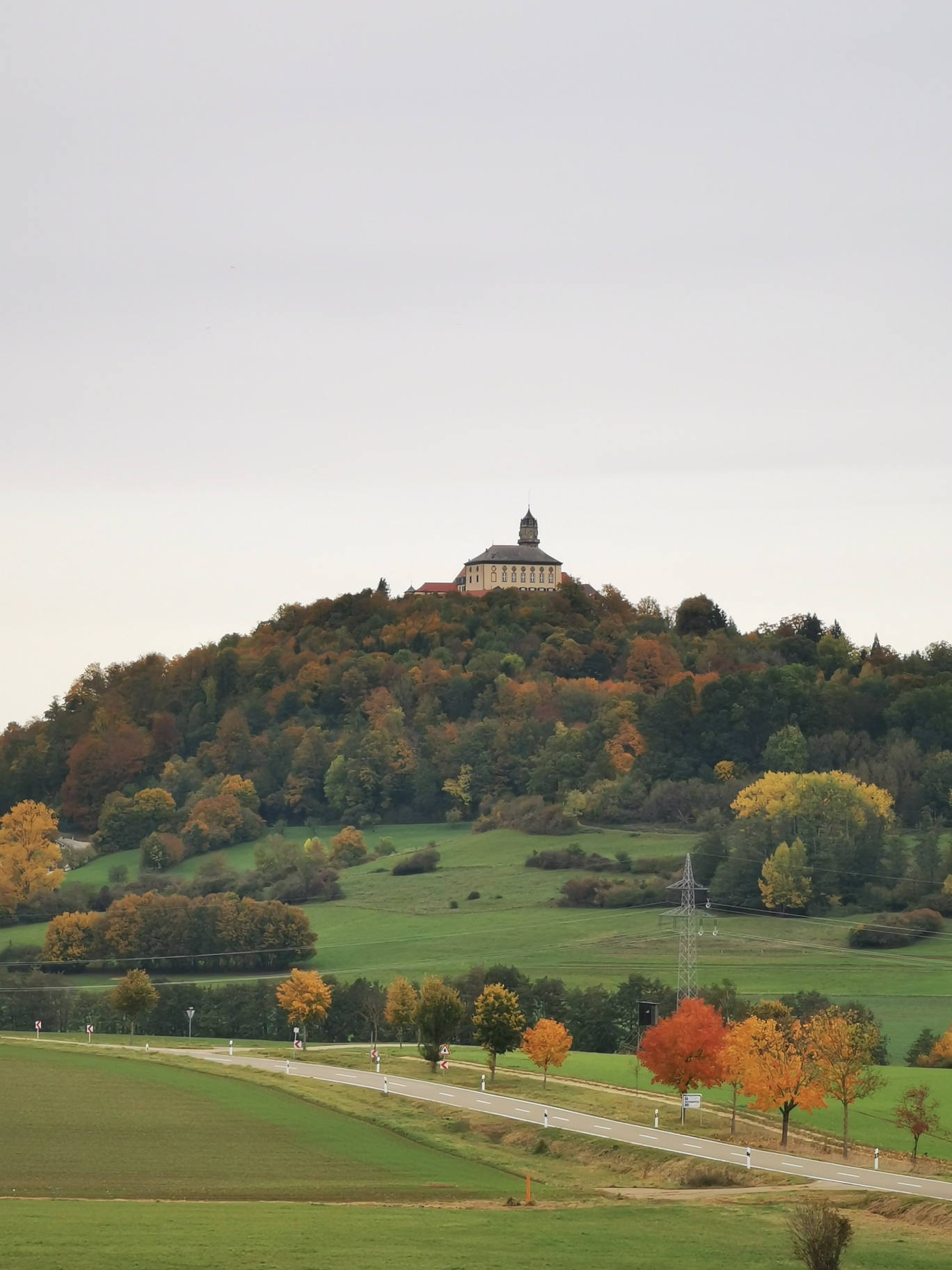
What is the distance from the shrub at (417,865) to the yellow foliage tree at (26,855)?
2837 cm

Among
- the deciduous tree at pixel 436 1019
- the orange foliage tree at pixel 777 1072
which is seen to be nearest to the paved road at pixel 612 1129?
the orange foliage tree at pixel 777 1072

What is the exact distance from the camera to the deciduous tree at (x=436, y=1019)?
8156 centimetres

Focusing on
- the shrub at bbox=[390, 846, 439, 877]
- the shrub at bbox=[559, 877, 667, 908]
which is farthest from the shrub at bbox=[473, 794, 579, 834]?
the shrub at bbox=[559, 877, 667, 908]

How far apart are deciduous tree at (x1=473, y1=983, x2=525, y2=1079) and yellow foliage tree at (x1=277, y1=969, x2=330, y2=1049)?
1875 centimetres

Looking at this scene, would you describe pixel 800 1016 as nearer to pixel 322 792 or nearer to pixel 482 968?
pixel 482 968

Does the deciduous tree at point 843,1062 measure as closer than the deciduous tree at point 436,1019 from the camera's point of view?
Yes

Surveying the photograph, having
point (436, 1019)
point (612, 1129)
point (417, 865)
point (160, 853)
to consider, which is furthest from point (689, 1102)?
point (160, 853)

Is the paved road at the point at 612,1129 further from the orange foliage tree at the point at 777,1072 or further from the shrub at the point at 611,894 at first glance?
the shrub at the point at 611,894

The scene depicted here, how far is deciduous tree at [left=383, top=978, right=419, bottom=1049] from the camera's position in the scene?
8950cm

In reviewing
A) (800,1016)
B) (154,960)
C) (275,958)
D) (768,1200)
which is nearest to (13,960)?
(154,960)

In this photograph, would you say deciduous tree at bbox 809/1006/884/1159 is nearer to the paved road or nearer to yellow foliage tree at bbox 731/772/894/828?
the paved road

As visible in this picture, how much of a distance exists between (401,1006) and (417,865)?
67025mm

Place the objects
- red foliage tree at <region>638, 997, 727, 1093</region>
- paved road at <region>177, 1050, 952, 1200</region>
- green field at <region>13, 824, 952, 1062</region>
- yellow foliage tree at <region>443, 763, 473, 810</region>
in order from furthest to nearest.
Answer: yellow foliage tree at <region>443, 763, 473, 810</region> < green field at <region>13, 824, 952, 1062</region> < red foliage tree at <region>638, 997, 727, 1093</region> < paved road at <region>177, 1050, 952, 1200</region>

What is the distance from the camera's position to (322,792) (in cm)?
19575
